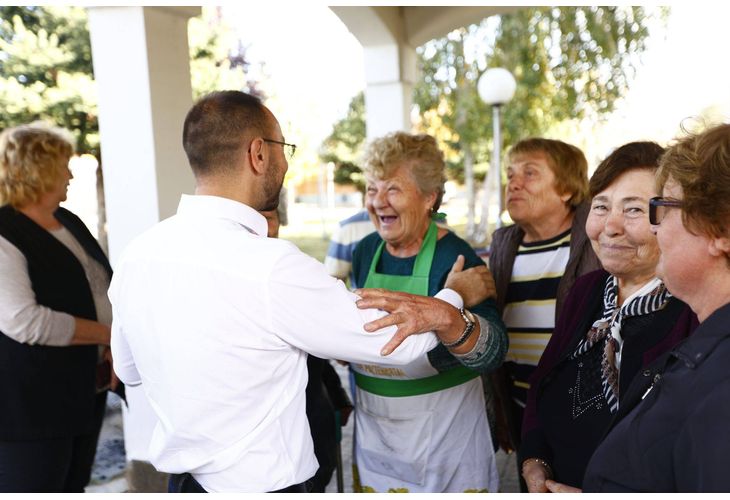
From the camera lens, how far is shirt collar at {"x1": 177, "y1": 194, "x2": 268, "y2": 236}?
1617 millimetres

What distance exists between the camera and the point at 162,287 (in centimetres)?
153

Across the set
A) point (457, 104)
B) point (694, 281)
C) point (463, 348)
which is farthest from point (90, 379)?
point (457, 104)

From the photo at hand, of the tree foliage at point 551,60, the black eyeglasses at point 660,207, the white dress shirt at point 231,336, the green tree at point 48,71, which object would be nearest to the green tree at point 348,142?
the tree foliage at point 551,60

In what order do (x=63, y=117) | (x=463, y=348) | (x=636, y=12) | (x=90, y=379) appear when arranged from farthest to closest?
(x=636, y=12), (x=63, y=117), (x=90, y=379), (x=463, y=348)

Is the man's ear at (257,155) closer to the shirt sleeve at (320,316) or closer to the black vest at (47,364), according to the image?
the shirt sleeve at (320,316)

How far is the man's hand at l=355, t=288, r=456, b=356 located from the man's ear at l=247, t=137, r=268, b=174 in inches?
17.1

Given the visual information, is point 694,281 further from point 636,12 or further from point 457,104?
point 457,104

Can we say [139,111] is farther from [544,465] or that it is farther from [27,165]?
[544,465]

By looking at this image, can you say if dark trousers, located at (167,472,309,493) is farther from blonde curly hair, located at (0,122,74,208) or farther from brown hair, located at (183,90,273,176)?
blonde curly hair, located at (0,122,74,208)

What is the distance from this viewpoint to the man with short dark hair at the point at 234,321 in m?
1.49

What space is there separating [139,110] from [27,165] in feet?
2.21

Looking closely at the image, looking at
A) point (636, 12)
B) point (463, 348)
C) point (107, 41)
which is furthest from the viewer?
point (636, 12)

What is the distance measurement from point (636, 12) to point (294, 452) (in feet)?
51.2

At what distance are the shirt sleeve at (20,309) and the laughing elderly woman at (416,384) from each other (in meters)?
1.33
